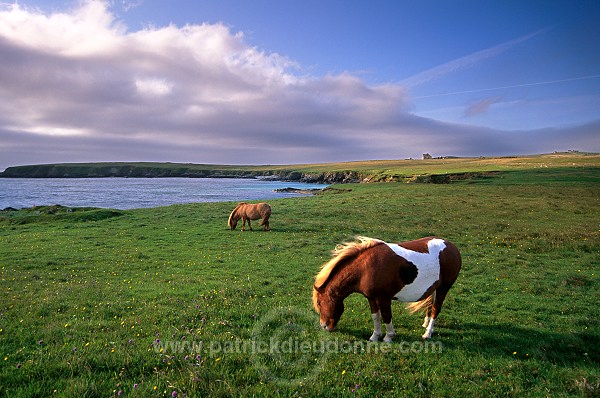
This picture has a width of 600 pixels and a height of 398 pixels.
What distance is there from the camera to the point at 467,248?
59.1ft

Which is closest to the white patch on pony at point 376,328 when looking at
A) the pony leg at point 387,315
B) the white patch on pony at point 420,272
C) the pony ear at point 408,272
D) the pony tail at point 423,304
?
the pony leg at point 387,315

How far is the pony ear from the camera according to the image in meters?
6.93

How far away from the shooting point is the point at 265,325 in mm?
7719

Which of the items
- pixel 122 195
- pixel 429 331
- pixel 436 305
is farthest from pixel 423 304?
pixel 122 195

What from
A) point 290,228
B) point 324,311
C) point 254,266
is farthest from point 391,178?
point 324,311

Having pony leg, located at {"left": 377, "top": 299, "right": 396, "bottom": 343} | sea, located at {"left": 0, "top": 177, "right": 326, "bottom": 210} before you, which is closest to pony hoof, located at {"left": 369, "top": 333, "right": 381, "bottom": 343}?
pony leg, located at {"left": 377, "top": 299, "right": 396, "bottom": 343}

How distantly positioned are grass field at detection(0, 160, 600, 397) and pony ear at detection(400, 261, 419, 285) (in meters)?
1.44

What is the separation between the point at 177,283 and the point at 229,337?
542 cm

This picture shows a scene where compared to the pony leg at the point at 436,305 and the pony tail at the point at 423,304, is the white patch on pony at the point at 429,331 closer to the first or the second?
the pony leg at the point at 436,305

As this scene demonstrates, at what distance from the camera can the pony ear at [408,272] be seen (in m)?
6.93

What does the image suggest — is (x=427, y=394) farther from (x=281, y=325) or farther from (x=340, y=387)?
(x=281, y=325)

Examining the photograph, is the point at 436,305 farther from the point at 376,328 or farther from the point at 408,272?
the point at 376,328

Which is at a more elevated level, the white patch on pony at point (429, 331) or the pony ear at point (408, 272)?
the pony ear at point (408, 272)

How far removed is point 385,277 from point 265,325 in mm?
3183
